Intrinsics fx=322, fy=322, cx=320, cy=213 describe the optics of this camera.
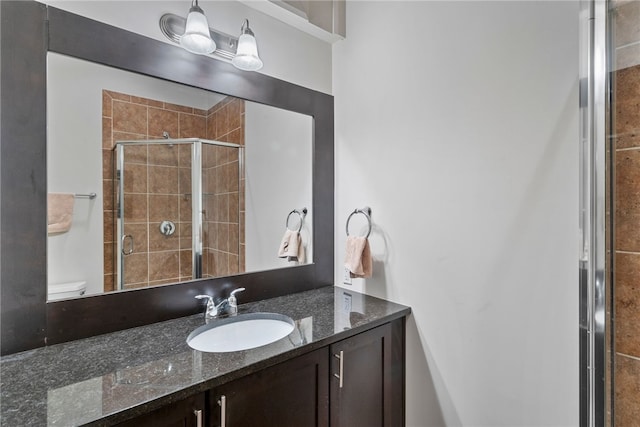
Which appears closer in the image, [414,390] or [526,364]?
[526,364]

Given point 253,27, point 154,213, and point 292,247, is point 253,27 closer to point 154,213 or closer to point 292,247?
point 154,213

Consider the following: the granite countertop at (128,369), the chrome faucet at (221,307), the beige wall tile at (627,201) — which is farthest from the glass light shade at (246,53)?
the beige wall tile at (627,201)

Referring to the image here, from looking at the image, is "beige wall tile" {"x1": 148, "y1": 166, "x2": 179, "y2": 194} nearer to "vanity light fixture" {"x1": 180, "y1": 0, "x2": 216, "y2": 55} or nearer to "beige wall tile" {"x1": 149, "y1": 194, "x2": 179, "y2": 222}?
"beige wall tile" {"x1": 149, "y1": 194, "x2": 179, "y2": 222}

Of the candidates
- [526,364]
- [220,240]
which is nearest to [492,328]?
[526,364]

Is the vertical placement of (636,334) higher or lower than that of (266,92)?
lower

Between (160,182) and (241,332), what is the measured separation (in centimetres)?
74

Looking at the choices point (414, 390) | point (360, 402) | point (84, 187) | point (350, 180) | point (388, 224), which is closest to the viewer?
point (84, 187)

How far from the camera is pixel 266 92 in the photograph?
5.54 ft

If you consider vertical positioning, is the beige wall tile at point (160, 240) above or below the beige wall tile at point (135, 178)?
below

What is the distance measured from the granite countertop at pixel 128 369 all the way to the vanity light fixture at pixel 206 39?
1.16 metres

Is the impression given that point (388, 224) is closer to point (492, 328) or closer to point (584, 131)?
point (492, 328)

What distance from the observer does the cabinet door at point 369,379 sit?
1274 mm

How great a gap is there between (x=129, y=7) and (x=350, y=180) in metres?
1.27

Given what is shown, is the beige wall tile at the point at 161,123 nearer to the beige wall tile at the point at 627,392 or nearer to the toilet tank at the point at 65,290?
the toilet tank at the point at 65,290
